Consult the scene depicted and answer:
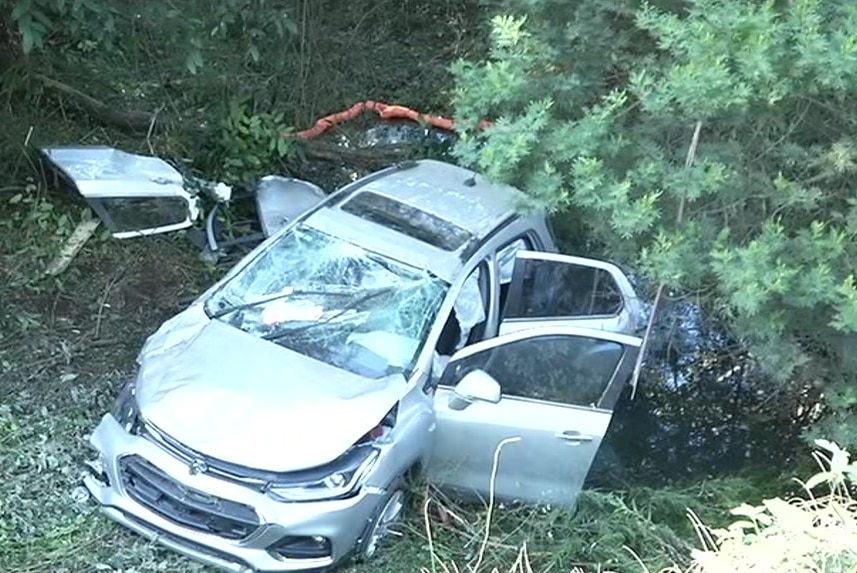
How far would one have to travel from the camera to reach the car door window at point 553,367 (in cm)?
623

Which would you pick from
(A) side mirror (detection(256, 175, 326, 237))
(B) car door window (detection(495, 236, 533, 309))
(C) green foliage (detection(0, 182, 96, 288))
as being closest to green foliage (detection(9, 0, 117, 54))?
(C) green foliage (detection(0, 182, 96, 288))

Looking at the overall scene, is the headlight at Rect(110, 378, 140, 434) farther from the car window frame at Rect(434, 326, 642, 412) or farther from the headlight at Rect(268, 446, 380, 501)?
the car window frame at Rect(434, 326, 642, 412)

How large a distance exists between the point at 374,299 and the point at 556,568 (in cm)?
188

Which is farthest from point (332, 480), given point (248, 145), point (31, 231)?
point (248, 145)

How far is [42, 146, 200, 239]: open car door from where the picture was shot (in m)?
8.06

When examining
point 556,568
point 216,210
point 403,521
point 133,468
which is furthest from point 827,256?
point 216,210

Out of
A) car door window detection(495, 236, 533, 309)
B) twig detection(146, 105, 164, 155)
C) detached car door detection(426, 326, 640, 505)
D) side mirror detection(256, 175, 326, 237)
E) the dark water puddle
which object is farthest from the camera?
twig detection(146, 105, 164, 155)

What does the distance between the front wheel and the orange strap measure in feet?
15.9

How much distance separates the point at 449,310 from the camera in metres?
6.39

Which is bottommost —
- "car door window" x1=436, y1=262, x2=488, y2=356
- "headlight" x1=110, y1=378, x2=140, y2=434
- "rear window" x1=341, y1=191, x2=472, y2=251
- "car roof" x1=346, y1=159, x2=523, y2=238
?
"headlight" x1=110, y1=378, x2=140, y2=434

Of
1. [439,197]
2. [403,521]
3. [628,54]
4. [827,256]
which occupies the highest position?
[628,54]

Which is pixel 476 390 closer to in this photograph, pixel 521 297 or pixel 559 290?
pixel 521 297

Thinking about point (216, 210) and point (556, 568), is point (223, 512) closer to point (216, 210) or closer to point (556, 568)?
point (556, 568)

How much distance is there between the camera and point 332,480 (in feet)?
18.3
